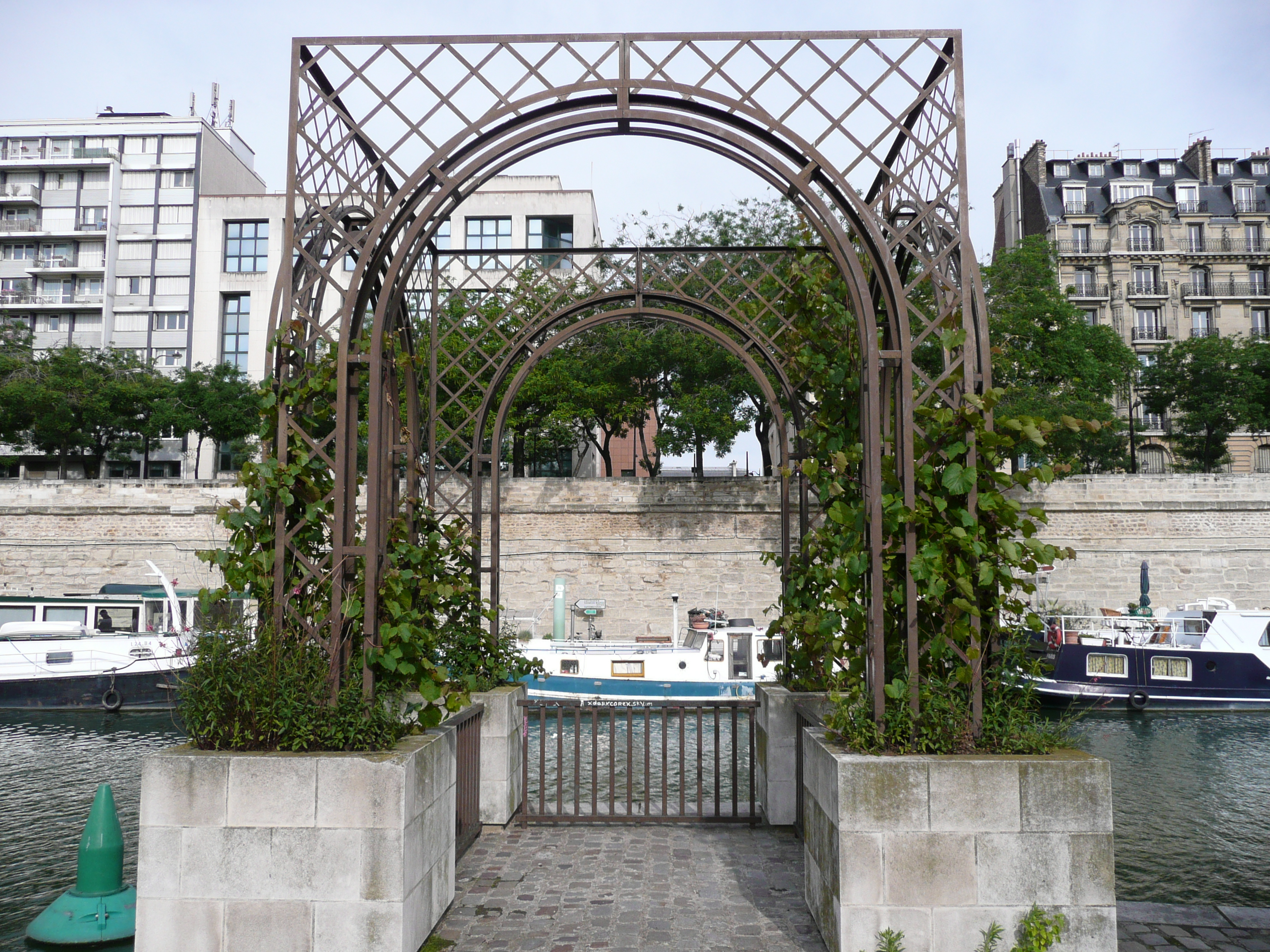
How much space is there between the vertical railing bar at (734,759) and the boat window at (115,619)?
1811 cm

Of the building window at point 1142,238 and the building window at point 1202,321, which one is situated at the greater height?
the building window at point 1142,238

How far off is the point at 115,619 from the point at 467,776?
18.6m

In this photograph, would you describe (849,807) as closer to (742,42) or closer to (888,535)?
(888,535)

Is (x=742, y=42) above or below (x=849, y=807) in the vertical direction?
above

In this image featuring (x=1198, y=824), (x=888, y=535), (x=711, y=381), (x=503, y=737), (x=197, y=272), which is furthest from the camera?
(x=197, y=272)

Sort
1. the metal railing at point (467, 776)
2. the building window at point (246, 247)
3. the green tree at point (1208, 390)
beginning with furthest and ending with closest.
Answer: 1. the building window at point (246, 247)
2. the green tree at point (1208, 390)
3. the metal railing at point (467, 776)

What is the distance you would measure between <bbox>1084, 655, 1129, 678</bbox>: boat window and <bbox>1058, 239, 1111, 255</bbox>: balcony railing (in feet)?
105

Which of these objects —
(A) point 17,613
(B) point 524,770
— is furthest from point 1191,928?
(A) point 17,613

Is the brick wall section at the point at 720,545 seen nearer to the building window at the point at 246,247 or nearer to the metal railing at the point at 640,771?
the metal railing at the point at 640,771

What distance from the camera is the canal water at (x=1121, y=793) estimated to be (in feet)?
27.3

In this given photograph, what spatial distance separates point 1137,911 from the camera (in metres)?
5.95

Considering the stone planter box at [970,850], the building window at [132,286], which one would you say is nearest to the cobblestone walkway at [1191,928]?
the stone planter box at [970,850]

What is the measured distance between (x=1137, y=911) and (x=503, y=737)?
444cm

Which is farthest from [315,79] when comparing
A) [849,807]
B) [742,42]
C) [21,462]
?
[21,462]
